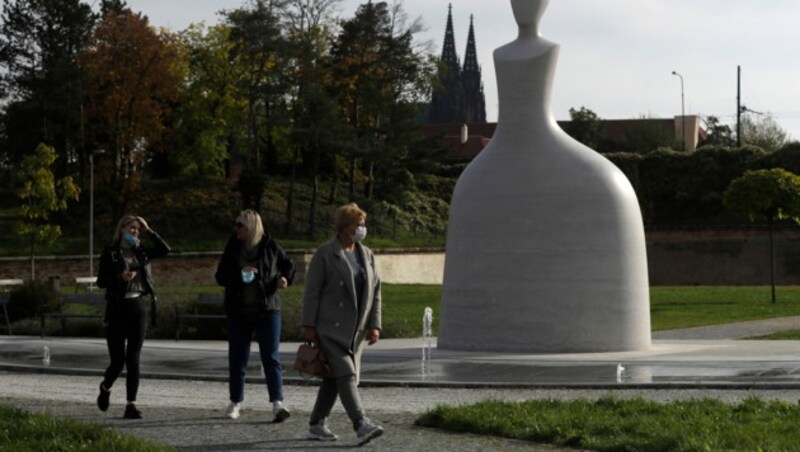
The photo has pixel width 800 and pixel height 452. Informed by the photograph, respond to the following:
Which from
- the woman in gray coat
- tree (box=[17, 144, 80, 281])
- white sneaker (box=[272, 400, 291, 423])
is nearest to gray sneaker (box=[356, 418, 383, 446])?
the woman in gray coat

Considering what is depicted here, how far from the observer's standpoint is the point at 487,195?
2245 centimetres

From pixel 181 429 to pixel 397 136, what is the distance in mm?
60995

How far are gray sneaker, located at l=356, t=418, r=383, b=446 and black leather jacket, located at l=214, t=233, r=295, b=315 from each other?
8.29ft

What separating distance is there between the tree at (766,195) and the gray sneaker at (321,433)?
121 feet

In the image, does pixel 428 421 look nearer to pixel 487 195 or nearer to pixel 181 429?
pixel 181 429

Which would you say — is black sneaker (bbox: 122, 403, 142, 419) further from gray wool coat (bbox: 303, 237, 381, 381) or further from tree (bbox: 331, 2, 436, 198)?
tree (bbox: 331, 2, 436, 198)

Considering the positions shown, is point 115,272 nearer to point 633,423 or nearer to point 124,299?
point 124,299

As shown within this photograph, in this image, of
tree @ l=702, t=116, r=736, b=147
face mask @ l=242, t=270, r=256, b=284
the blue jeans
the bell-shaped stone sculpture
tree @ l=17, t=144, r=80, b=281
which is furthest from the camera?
tree @ l=702, t=116, r=736, b=147

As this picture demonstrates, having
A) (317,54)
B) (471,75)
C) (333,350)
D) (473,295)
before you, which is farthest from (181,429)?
(471,75)

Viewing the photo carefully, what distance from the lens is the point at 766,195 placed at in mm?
46625

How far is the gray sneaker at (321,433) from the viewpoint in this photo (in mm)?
11266

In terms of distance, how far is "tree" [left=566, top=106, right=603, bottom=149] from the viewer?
104188mm

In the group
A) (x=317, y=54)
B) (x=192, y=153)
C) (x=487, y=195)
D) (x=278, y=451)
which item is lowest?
(x=278, y=451)

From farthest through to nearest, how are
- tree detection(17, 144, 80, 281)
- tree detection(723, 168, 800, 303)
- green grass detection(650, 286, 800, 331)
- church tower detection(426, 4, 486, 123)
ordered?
church tower detection(426, 4, 486, 123), tree detection(17, 144, 80, 281), tree detection(723, 168, 800, 303), green grass detection(650, 286, 800, 331)
